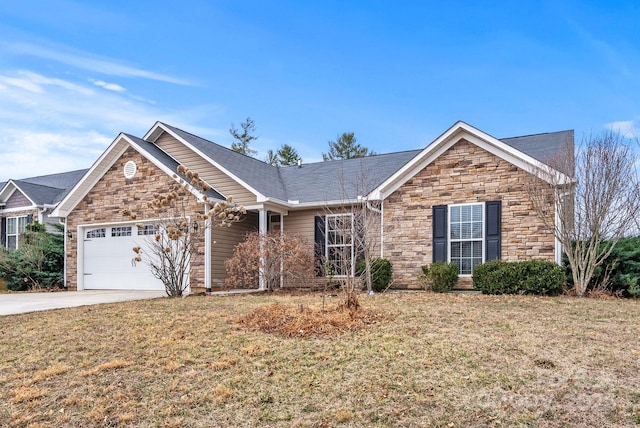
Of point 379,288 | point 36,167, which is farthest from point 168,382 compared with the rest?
point 36,167

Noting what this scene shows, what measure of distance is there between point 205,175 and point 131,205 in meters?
2.48

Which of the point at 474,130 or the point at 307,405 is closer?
the point at 307,405

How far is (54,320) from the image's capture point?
8.37m

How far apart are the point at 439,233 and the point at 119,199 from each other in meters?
10.0

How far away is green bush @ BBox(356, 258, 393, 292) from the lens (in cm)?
1255

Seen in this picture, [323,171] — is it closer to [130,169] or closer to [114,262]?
[130,169]

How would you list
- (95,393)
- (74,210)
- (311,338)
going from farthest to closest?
(74,210), (311,338), (95,393)

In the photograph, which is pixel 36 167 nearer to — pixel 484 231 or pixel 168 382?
pixel 484 231

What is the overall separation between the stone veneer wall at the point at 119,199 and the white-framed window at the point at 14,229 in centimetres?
730

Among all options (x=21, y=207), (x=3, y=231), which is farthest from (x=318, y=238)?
(x=3, y=231)

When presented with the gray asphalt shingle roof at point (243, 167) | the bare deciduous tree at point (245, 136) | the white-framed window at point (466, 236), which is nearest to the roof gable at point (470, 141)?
the white-framed window at point (466, 236)

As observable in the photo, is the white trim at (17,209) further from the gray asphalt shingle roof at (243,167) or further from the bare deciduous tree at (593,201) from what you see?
the bare deciduous tree at (593,201)

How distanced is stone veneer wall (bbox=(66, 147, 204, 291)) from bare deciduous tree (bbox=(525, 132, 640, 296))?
9.60 meters

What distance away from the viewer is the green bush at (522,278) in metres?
10.8
